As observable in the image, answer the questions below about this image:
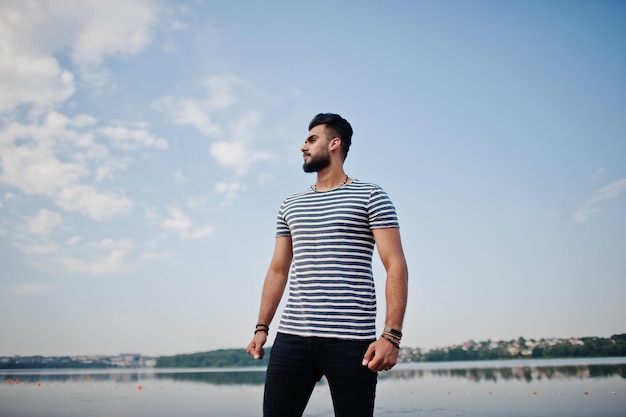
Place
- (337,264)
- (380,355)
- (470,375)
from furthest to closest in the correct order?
(470,375)
(337,264)
(380,355)

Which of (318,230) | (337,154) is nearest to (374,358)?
(318,230)

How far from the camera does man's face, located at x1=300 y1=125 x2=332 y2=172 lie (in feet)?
9.64

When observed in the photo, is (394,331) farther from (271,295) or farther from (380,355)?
(271,295)

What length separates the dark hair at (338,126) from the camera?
3.00 metres

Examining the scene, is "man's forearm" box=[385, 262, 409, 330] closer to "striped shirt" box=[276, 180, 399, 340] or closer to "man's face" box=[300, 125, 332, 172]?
"striped shirt" box=[276, 180, 399, 340]

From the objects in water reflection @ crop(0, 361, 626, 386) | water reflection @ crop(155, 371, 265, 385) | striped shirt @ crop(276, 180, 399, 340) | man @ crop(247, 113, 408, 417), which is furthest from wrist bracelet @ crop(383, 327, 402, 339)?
water reflection @ crop(155, 371, 265, 385)

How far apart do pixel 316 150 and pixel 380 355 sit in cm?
130

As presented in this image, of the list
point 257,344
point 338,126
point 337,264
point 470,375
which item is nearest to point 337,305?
point 337,264

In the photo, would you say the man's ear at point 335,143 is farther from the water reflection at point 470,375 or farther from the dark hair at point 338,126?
the water reflection at point 470,375

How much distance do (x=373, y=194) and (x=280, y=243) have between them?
2.41ft

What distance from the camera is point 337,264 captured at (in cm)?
257

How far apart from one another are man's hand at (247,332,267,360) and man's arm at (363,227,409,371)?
2.39 feet

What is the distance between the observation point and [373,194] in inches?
104

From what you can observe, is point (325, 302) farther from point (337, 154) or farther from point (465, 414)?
point (465, 414)
